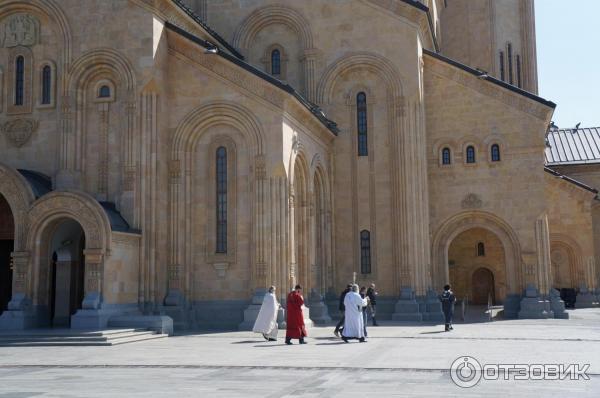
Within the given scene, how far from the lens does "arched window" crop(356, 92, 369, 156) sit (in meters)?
30.6

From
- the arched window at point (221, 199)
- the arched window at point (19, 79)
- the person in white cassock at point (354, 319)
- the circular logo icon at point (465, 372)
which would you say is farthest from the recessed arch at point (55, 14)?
the circular logo icon at point (465, 372)

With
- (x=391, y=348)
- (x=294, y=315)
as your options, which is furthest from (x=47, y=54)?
(x=391, y=348)

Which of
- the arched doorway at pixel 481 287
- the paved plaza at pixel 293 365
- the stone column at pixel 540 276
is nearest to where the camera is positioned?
the paved plaza at pixel 293 365

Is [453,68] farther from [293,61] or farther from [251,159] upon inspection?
[251,159]

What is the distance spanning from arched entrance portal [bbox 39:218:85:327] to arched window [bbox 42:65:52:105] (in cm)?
466

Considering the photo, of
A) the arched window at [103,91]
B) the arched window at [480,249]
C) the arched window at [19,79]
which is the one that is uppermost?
the arched window at [19,79]

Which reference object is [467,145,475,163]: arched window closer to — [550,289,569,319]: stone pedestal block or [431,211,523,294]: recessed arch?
[431,211,523,294]: recessed arch

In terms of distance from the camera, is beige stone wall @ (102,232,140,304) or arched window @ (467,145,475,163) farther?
arched window @ (467,145,475,163)

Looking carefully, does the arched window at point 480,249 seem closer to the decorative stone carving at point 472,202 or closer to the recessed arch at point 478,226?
the recessed arch at point 478,226

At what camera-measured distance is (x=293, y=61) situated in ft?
103

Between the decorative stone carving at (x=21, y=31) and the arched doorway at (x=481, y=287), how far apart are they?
28038 mm

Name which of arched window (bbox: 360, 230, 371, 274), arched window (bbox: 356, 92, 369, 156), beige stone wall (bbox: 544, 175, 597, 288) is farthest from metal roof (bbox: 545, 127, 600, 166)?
arched window (bbox: 360, 230, 371, 274)

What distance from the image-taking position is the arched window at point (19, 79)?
25.1m

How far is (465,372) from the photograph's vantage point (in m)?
12.9
